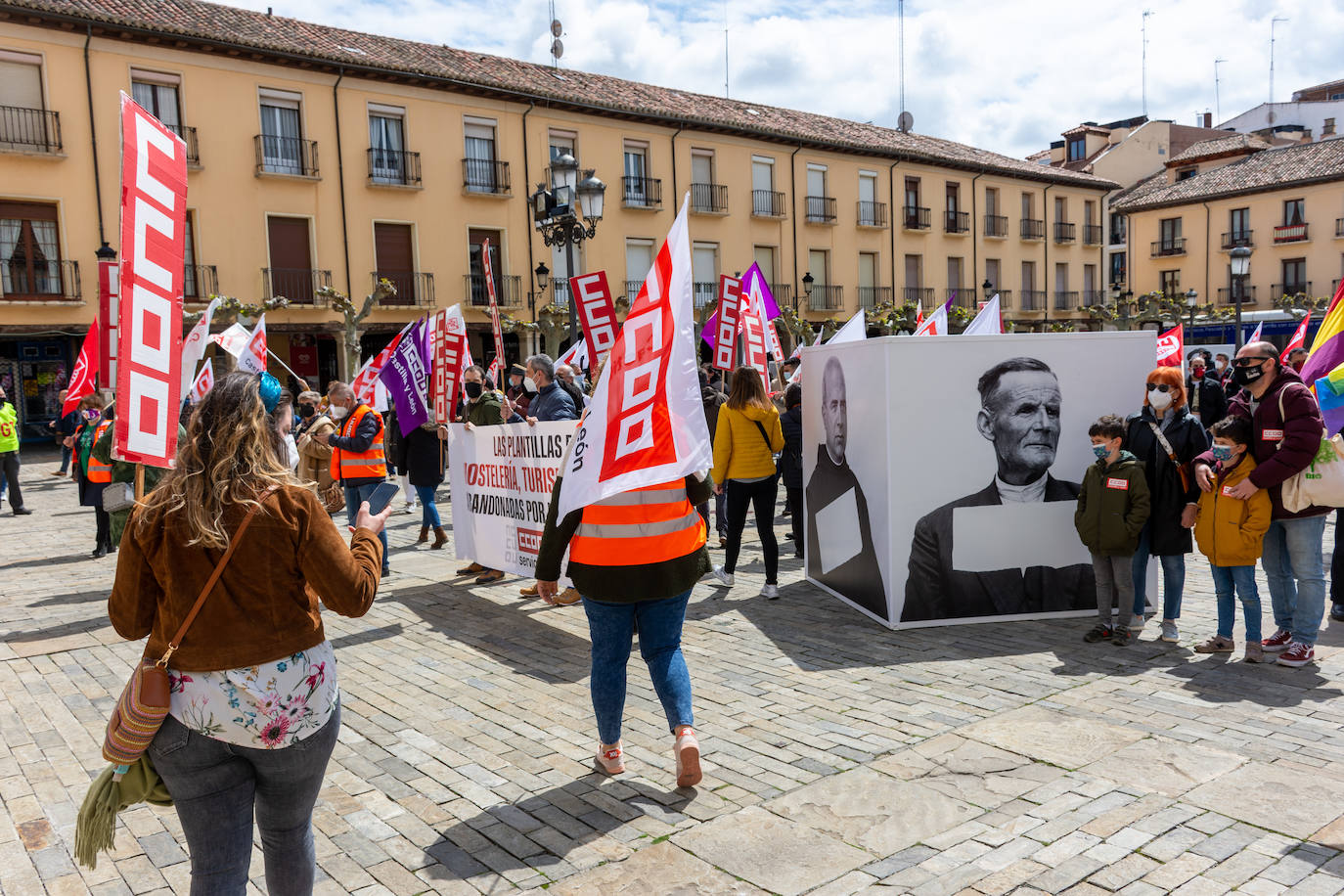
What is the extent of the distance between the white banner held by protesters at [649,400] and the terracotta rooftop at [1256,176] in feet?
153

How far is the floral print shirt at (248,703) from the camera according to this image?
2.56 m

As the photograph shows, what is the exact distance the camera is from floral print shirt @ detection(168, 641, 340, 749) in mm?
2562

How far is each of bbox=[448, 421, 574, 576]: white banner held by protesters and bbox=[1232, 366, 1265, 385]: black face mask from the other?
413 cm

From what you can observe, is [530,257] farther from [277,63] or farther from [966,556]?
[966,556]

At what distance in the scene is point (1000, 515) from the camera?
6457 millimetres

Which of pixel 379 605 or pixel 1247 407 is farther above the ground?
pixel 1247 407

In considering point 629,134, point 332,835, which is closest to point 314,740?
point 332,835

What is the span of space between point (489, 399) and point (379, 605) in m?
2.14

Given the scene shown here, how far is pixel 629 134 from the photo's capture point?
102 feet

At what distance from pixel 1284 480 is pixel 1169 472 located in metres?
0.68

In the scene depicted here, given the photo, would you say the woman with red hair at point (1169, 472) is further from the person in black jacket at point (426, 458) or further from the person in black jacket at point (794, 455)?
the person in black jacket at point (426, 458)

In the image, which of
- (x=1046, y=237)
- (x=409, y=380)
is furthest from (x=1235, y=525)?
(x=1046, y=237)

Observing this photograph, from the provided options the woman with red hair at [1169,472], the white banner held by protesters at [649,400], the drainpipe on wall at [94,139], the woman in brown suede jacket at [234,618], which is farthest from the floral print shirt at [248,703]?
the drainpipe on wall at [94,139]

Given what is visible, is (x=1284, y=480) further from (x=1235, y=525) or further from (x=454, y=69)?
(x=454, y=69)
